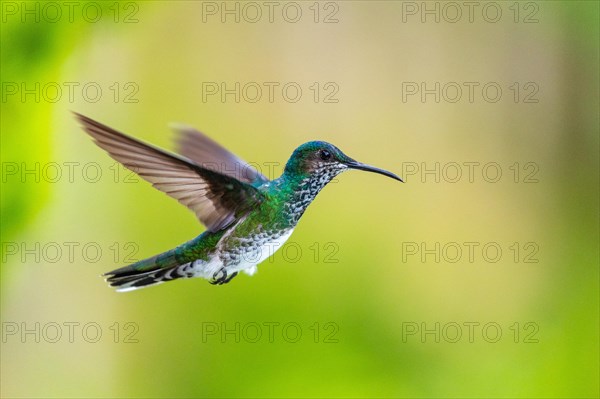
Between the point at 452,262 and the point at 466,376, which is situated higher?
the point at 452,262

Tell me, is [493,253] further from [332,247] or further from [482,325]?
[332,247]

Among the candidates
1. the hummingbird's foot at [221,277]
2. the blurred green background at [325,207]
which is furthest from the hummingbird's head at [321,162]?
the blurred green background at [325,207]

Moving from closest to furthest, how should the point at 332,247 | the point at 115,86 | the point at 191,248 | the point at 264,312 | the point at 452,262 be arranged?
the point at 191,248
the point at 264,312
the point at 332,247
the point at 115,86
the point at 452,262

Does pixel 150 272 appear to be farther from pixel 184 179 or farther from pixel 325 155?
pixel 325 155

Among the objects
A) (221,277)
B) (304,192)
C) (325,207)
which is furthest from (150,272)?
(325,207)

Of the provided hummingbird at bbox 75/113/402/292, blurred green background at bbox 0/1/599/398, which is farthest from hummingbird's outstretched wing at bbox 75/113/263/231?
blurred green background at bbox 0/1/599/398

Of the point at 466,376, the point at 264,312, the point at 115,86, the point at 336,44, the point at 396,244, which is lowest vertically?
the point at 466,376

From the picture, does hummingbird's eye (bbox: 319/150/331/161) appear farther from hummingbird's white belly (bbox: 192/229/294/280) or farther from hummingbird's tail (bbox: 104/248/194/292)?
hummingbird's tail (bbox: 104/248/194/292)

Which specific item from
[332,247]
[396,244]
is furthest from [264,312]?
[396,244]
